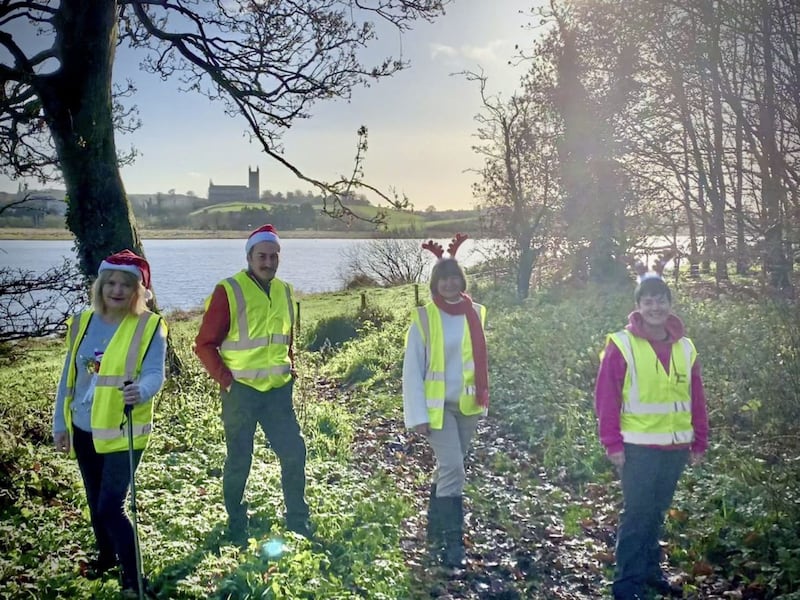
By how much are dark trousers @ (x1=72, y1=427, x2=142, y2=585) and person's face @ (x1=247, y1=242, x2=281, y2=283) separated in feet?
5.34

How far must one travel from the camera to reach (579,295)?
61.9ft

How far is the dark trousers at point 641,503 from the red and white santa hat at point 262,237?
303cm

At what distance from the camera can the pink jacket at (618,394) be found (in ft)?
13.9

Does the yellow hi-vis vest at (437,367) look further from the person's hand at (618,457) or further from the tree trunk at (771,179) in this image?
the tree trunk at (771,179)

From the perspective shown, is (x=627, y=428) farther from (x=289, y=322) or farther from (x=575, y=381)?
(x=575, y=381)

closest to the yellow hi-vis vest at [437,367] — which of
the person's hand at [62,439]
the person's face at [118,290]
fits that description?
the person's face at [118,290]

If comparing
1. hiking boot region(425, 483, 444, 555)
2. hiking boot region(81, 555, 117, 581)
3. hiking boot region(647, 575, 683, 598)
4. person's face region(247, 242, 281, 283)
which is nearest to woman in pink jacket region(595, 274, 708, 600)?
hiking boot region(647, 575, 683, 598)

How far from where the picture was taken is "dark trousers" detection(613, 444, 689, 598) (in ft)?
13.9

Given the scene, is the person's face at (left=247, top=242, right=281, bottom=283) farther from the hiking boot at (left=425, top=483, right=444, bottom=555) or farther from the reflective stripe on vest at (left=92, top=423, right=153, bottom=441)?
the hiking boot at (left=425, top=483, right=444, bottom=555)

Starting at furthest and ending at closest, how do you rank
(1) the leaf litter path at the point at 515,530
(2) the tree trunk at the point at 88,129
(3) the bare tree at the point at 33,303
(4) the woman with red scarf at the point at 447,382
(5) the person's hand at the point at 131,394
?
1. (2) the tree trunk at the point at 88,129
2. (3) the bare tree at the point at 33,303
3. (4) the woman with red scarf at the point at 447,382
4. (1) the leaf litter path at the point at 515,530
5. (5) the person's hand at the point at 131,394

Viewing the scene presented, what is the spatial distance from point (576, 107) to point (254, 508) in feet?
53.6

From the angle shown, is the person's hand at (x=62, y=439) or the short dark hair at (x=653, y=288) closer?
the person's hand at (x=62, y=439)

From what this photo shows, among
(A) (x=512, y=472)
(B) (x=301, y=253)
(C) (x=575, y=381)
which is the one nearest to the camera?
(A) (x=512, y=472)

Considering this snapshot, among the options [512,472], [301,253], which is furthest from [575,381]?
[301,253]
